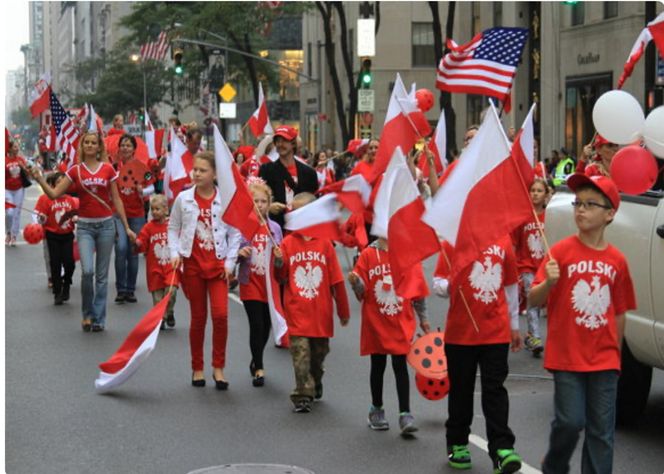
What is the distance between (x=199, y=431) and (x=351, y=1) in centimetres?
5356

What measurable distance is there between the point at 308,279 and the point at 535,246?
139 inches

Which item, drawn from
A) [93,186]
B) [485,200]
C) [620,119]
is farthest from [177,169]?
[485,200]

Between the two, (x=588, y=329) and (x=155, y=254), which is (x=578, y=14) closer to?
(x=155, y=254)

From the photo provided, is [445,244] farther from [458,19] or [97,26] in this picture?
[97,26]

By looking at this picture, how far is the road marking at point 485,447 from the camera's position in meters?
7.42

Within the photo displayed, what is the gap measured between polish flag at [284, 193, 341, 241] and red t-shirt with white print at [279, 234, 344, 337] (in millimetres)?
462

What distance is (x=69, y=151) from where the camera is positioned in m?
18.0

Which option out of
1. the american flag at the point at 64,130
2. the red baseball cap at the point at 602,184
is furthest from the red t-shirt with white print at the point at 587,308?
the american flag at the point at 64,130

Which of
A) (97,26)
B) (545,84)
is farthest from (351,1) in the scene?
(97,26)

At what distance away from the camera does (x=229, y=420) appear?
352 inches

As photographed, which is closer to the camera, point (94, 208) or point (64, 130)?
point (94, 208)

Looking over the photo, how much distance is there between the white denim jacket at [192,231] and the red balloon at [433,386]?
233cm

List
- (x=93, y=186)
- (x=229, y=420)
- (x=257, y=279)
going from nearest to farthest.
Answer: (x=229, y=420) < (x=257, y=279) < (x=93, y=186)

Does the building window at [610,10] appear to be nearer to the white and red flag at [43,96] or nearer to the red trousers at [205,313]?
the white and red flag at [43,96]
